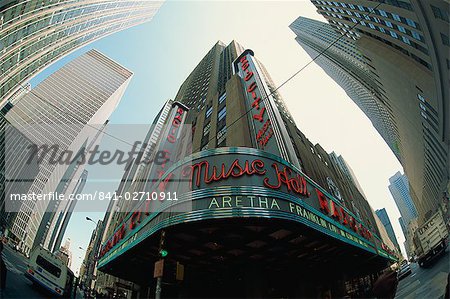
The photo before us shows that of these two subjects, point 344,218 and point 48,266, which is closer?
point 48,266

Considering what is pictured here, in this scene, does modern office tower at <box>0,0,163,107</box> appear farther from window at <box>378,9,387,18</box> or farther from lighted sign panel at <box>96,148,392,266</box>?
window at <box>378,9,387,18</box>

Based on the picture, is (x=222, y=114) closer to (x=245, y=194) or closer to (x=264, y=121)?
(x=264, y=121)

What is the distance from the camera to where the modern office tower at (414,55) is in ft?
92.5

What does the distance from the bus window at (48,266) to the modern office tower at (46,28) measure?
90.2 feet

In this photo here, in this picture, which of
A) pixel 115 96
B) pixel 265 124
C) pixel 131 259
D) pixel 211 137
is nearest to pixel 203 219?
pixel 131 259

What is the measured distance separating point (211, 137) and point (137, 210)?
49.2 ft

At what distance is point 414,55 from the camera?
43.0 meters

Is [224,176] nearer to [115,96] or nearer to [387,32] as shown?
[387,32]

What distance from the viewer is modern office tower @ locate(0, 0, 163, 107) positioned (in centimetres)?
4800

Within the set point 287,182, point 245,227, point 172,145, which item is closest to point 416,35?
A: point 287,182

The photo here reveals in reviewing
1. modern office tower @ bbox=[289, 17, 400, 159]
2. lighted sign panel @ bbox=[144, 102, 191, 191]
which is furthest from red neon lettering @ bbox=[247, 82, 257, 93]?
modern office tower @ bbox=[289, 17, 400, 159]

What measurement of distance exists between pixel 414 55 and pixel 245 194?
46692mm

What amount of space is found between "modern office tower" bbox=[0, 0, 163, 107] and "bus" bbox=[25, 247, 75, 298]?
27.2m

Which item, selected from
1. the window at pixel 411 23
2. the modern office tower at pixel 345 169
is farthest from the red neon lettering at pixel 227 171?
the modern office tower at pixel 345 169
